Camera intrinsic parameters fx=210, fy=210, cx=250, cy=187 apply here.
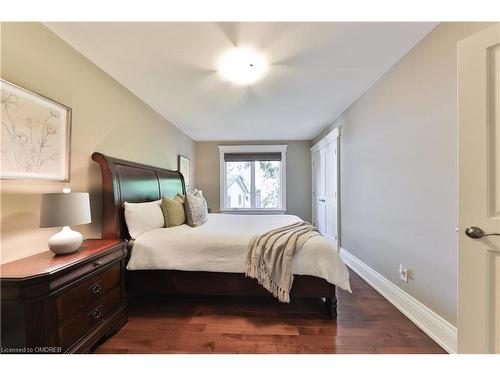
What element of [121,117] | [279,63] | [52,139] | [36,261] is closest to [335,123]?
[279,63]

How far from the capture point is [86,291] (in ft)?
4.57

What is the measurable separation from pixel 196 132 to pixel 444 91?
4003 mm

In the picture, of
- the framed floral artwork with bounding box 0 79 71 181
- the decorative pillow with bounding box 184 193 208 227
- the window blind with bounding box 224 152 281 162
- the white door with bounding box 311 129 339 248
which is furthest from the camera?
the window blind with bounding box 224 152 281 162

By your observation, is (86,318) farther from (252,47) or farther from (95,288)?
(252,47)

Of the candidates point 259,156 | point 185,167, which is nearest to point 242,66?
point 185,167

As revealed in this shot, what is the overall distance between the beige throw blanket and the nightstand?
44.5 inches

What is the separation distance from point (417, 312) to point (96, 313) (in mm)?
2526

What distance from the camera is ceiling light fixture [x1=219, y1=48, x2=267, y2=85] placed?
1.88m

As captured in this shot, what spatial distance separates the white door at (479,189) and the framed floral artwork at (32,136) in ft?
8.65

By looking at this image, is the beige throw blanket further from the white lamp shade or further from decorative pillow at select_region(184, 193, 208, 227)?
the white lamp shade

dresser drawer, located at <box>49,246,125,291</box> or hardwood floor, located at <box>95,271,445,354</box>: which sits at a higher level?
dresser drawer, located at <box>49,246,125,291</box>

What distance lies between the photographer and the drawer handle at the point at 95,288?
144 centimetres

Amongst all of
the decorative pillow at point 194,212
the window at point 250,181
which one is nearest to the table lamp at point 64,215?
the decorative pillow at point 194,212

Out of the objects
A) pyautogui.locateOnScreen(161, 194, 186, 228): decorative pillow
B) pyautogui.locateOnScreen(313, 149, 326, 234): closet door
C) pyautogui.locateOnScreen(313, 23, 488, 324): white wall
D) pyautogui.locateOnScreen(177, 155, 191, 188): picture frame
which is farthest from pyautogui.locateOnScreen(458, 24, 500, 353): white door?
pyautogui.locateOnScreen(177, 155, 191, 188): picture frame
